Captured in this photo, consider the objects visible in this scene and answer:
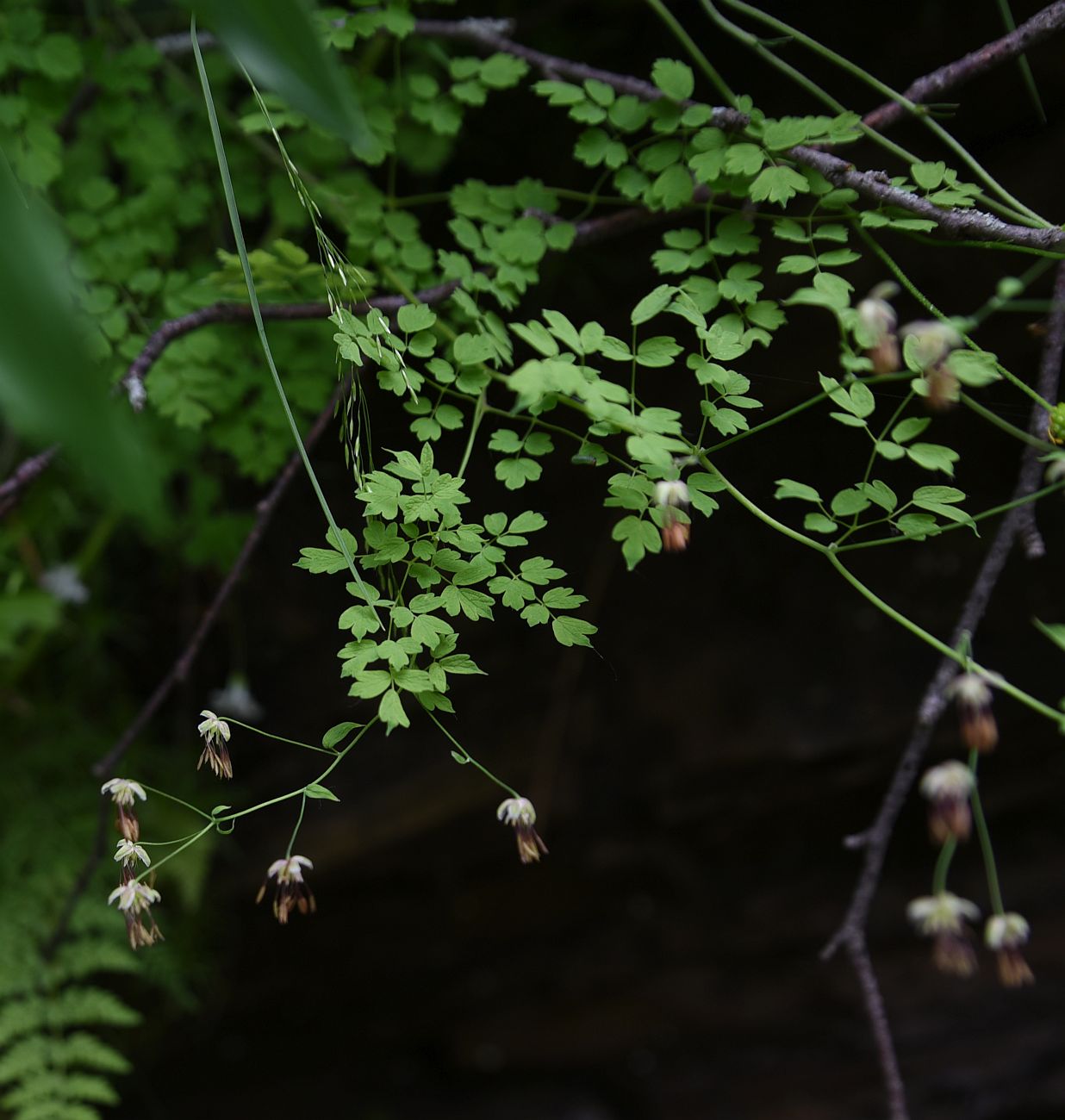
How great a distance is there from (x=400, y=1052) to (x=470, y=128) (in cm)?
214

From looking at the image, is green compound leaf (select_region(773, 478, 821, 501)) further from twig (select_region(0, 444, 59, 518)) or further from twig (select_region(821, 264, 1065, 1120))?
twig (select_region(0, 444, 59, 518))

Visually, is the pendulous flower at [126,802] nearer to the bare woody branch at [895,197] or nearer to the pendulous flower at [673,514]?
the pendulous flower at [673,514]

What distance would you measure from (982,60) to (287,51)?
2.51 ft

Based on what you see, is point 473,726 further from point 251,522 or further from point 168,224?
point 168,224

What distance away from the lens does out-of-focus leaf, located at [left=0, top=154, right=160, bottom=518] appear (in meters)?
0.37

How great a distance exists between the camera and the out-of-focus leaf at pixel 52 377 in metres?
0.37

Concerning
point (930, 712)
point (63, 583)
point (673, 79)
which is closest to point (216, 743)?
point (930, 712)

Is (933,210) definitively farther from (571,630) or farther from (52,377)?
(52,377)

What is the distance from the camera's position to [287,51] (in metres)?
0.49

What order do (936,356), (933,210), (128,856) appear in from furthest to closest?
(933,210)
(128,856)
(936,356)

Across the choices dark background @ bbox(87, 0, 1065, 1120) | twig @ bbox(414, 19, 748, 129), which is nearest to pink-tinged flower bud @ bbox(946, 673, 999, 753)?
twig @ bbox(414, 19, 748, 129)

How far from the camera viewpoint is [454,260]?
94 cm

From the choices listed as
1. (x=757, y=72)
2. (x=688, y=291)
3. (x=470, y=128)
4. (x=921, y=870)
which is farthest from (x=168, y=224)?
(x=921, y=870)

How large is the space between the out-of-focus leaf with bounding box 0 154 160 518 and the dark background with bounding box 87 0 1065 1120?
2.85 ft
